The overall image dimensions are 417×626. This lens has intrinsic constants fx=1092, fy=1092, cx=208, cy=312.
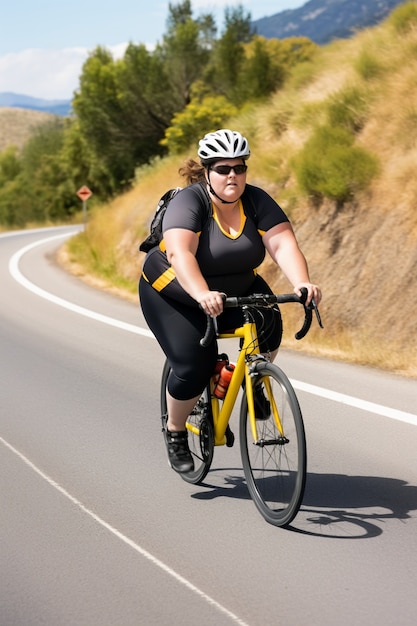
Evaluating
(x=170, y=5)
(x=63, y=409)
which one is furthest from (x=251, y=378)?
(x=170, y=5)

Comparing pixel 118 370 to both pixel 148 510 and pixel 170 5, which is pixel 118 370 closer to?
pixel 148 510

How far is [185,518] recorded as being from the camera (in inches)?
219

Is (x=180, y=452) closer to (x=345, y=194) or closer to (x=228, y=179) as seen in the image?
(x=228, y=179)

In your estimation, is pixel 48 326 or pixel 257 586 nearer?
pixel 257 586

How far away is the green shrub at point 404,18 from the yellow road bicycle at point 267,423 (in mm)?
15219

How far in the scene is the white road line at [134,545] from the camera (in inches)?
170

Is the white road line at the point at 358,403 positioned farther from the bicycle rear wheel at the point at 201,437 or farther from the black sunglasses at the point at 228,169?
the black sunglasses at the point at 228,169

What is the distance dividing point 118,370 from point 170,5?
45313mm

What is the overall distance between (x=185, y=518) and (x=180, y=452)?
2.32 feet

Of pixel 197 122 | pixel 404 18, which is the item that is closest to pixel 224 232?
pixel 404 18

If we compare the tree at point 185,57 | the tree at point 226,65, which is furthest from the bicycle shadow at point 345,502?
the tree at point 185,57

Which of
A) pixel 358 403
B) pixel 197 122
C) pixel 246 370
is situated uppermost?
pixel 246 370

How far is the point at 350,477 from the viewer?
6.23 metres

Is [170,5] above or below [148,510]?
above
